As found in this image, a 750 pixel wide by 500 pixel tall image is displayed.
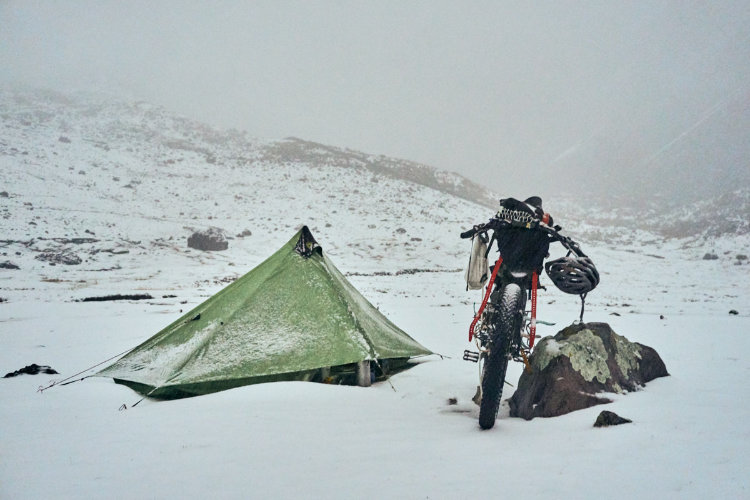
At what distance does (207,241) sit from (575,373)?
19749 millimetres

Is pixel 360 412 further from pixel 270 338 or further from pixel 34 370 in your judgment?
pixel 34 370

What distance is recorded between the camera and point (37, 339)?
24.3ft

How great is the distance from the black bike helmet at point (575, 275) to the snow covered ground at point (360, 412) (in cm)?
108

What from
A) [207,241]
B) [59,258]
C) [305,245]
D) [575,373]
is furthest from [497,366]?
[207,241]

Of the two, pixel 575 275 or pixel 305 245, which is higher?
pixel 305 245

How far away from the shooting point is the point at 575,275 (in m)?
3.99

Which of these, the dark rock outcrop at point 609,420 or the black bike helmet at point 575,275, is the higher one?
the black bike helmet at point 575,275

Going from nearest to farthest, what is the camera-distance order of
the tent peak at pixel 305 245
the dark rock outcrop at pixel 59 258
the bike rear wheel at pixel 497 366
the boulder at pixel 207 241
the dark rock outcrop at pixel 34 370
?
the bike rear wheel at pixel 497 366
the dark rock outcrop at pixel 34 370
the tent peak at pixel 305 245
the dark rock outcrop at pixel 59 258
the boulder at pixel 207 241

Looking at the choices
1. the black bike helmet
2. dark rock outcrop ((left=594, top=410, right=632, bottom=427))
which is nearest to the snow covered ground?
dark rock outcrop ((left=594, top=410, right=632, bottom=427))

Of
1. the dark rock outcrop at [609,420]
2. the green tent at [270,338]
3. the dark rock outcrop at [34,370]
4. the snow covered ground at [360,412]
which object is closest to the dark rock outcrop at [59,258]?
the snow covered ground at [360,412]

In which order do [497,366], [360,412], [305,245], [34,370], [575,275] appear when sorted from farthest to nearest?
1. [305,245]
2. [34,370]
3. [360,412]
4. [575,275]
5. [497,366]

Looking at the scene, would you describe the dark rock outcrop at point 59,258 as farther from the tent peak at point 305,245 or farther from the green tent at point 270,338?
the tent peak at point 305,245

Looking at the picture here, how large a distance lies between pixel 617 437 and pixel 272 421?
2.88 metres

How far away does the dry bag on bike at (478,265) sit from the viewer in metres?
4.52
